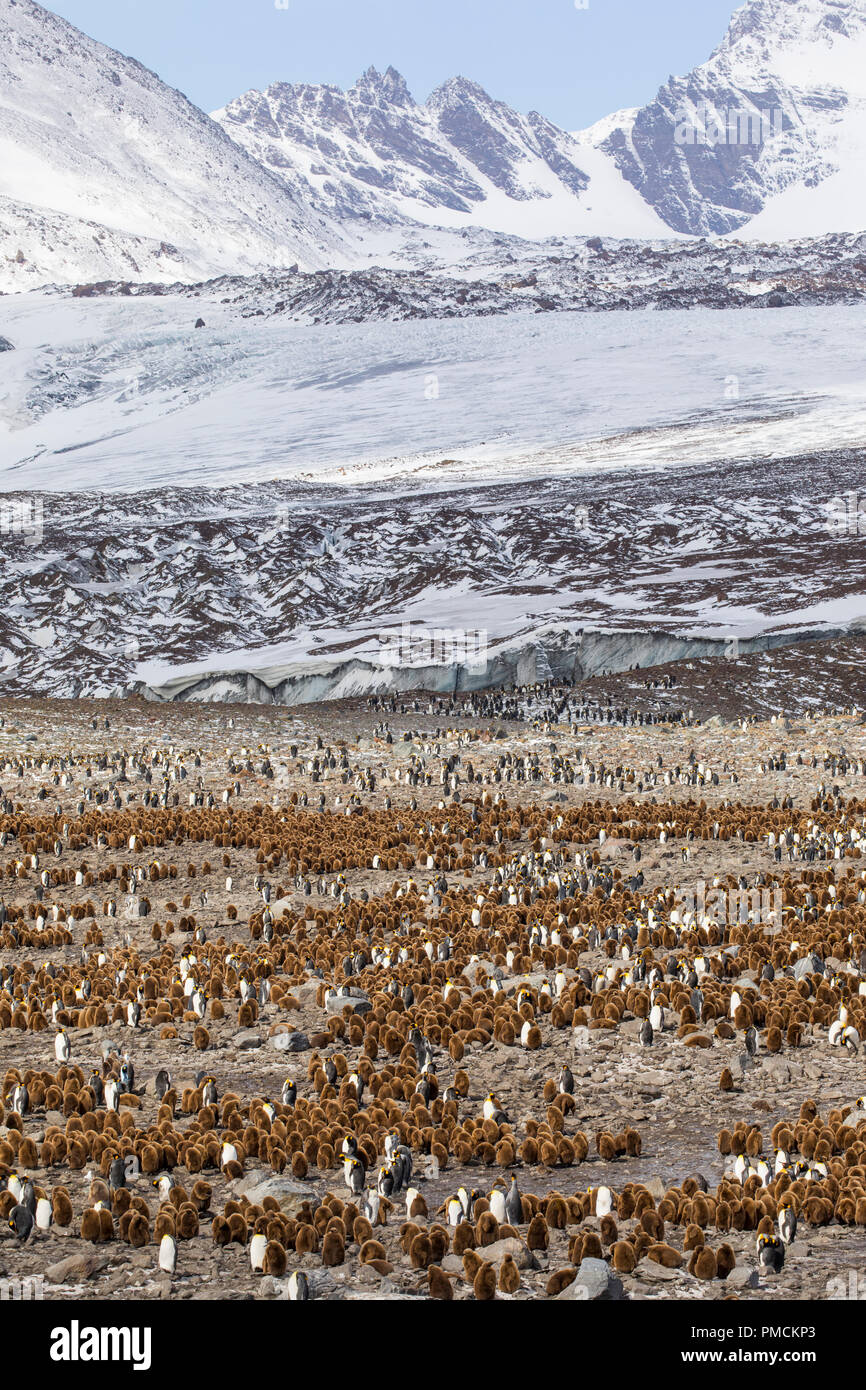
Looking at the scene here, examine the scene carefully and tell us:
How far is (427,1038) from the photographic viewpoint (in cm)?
1170

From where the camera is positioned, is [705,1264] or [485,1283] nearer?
[485,1283]

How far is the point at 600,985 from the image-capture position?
13.1 metres

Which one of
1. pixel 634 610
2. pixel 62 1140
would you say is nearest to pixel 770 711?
pixel 634 610

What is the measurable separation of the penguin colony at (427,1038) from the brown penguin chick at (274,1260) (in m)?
0.02

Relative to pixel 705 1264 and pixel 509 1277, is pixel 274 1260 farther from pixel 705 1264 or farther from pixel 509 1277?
pixel 705 1264

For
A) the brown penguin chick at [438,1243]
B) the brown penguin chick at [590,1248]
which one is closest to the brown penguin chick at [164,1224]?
the brown penguin chick at [438,1243]

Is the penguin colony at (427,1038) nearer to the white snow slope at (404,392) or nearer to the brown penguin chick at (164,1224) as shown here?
the brown penguin chick at (164,1224)

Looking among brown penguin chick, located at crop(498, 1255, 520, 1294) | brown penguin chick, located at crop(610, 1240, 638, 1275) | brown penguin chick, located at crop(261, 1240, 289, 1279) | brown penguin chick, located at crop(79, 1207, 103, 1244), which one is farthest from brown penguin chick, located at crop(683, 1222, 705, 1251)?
brown penguin chick, located at crop(79, 1207, 103, 1244)

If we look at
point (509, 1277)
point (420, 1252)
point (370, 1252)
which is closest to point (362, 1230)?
point (370, 1252)

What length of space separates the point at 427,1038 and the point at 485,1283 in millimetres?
4678

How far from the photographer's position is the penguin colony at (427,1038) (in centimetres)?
782

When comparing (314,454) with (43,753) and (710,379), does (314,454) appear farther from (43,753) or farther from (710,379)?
(43,753)

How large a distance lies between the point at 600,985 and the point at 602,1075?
227cm
